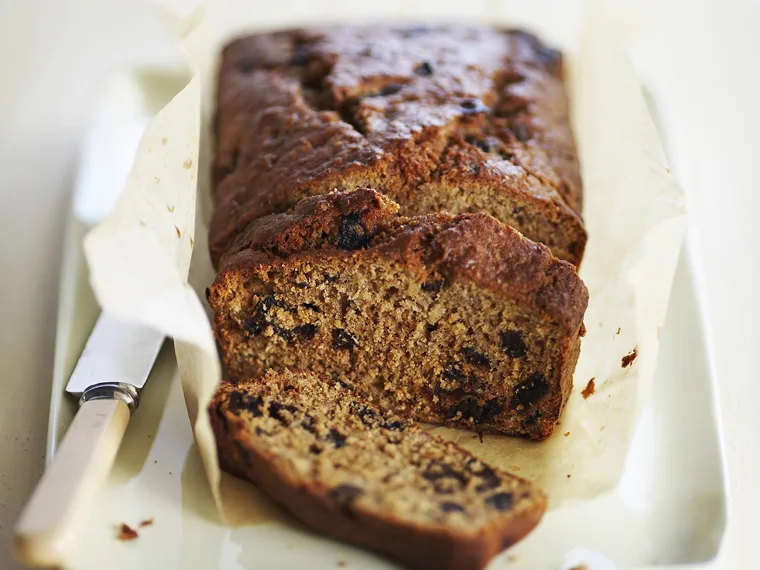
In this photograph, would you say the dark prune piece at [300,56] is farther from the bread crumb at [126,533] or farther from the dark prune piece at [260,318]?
the bread crumb at [126,533]

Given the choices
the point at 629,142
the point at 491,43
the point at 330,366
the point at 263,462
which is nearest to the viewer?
the point at 263,462

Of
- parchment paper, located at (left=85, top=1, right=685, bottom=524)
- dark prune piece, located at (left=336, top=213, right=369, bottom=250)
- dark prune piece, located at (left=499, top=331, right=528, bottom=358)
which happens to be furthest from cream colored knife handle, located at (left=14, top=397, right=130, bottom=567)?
dark prune piece, located at (left=499, top=331, right=528, bottom=358)

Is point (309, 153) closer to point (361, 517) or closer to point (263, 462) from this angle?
point (263, 462)

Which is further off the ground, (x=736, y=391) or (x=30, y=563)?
(x=30, y=563)

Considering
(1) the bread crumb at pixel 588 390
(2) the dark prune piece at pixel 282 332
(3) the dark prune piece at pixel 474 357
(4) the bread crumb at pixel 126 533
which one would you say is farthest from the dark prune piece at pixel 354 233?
(4) the bread crumb at pixel 126 533

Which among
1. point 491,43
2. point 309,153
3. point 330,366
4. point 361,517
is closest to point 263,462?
point 361,517

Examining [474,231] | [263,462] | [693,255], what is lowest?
[693,255]

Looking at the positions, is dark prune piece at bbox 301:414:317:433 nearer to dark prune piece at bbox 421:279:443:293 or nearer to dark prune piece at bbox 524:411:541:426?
dark prune piece at bbox 421:279:443:293
